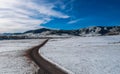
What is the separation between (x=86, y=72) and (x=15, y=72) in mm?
5648

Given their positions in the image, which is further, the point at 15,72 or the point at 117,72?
the point at 15,72

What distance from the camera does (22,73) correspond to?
16.1m

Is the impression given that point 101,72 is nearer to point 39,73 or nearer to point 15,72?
point 39,73

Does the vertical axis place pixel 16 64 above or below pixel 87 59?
below

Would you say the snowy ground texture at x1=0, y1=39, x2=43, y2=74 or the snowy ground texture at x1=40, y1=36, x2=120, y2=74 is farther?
the snowy ground texture at x1=0, y1=39, x2=43, y2=74

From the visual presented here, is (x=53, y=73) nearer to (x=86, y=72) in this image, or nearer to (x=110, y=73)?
(x=86, y=72)

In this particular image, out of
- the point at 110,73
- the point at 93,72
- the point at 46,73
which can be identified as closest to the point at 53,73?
the point at 46,73

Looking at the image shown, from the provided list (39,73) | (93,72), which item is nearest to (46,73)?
(39,73)

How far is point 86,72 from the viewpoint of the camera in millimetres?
15969

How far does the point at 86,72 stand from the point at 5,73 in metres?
6.34

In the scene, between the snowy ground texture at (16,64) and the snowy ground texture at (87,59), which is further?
the snowy ground texture at (16,64)

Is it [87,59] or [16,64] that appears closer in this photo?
[16,64]

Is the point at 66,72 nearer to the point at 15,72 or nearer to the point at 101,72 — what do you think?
the point at 101,72

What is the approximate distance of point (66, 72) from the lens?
16250 millimetres
